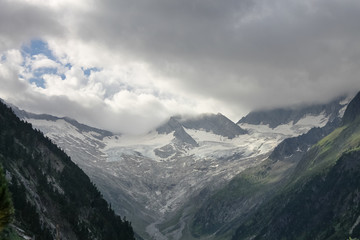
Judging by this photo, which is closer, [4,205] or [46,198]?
[4,205]

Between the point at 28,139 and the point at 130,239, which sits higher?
the point at 28,139

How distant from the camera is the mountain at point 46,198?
413 feet

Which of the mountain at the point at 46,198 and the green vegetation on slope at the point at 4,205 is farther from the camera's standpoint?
the mountain at the point at 46,198

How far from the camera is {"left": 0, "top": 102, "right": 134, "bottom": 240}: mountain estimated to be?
413 ft

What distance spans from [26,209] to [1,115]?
8764 centimetres

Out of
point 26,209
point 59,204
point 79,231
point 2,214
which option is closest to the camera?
point 2,214

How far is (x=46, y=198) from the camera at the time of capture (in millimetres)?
156500

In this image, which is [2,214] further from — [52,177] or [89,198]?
[89,198]

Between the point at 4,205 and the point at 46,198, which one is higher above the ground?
the point at 4,205

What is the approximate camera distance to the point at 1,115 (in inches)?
7721

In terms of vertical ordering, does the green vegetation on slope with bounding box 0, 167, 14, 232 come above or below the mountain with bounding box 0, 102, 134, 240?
above

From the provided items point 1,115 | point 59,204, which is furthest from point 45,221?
point 1,115

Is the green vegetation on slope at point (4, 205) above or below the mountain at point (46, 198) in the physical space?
above

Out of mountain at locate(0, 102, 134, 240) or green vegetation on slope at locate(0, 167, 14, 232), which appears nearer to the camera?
green vegetation on slope at locate(0, 167, 14, 232)
